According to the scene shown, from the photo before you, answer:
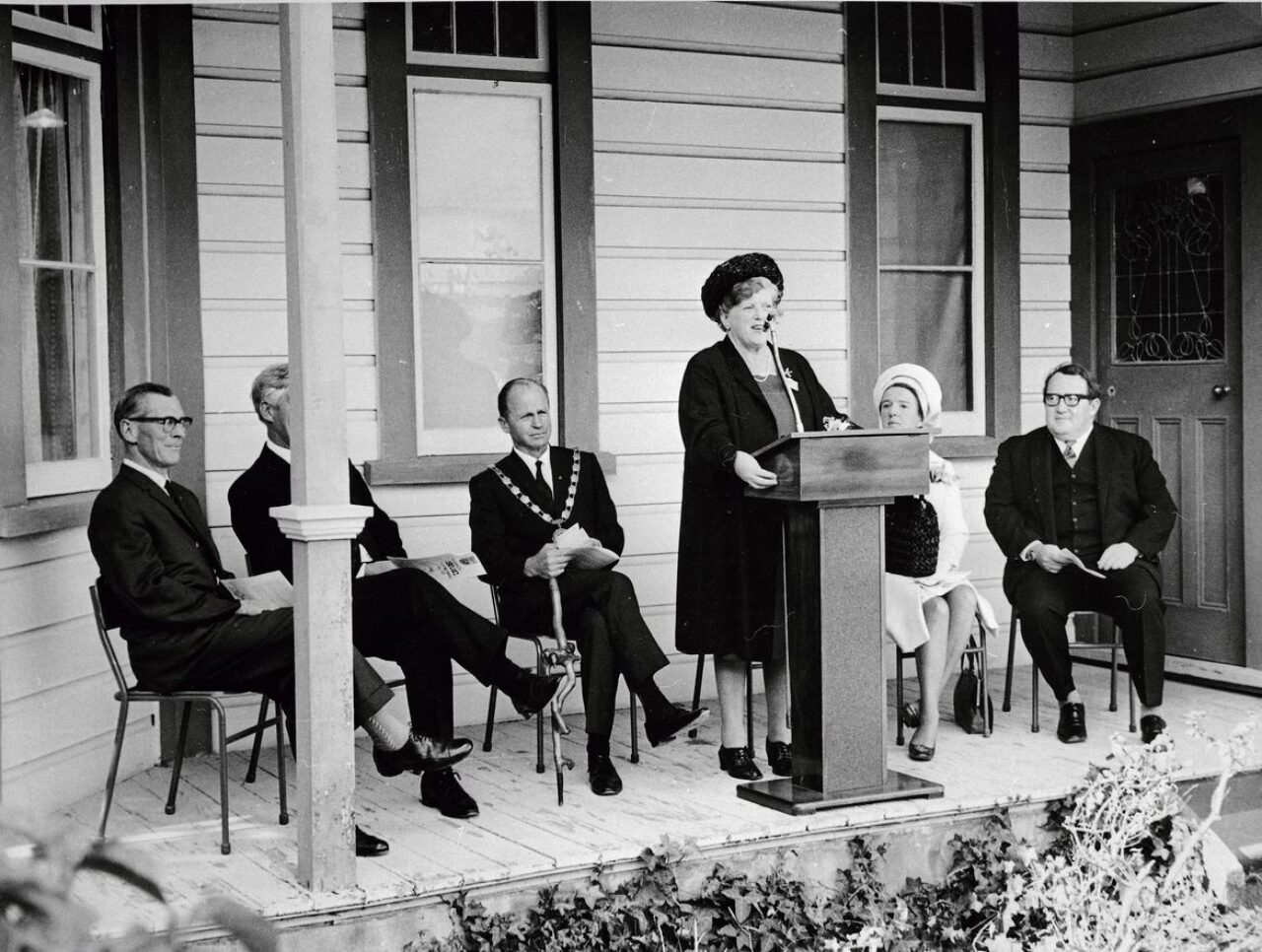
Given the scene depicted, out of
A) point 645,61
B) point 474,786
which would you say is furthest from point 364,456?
point 645,61

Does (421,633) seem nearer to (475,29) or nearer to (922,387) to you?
(922,387)

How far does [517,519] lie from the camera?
4.53 metres

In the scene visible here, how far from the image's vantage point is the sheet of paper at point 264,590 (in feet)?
12.7

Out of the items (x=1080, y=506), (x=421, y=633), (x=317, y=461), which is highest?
(x=317, y=461)

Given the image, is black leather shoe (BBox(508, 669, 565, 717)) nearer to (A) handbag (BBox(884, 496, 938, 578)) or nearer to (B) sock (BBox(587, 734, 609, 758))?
(B) sock (BBox(587, 734, 609, 758))

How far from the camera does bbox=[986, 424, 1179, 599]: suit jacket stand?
5.07 m

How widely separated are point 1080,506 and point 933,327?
1.32 m

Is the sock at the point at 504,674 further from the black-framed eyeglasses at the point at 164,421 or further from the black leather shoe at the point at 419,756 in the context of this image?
the black-framed eyeglasses at the point at 164,421

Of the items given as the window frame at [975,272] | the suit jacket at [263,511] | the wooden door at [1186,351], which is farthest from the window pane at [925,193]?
the suit jacket at [263,511]

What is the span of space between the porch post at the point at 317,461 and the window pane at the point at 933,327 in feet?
10.6

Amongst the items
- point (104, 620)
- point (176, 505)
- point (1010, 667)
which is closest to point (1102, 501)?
point (1010, 667)

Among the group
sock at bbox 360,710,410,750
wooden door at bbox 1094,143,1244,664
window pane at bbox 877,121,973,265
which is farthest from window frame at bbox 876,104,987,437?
sock at bbox 360,710,410,750

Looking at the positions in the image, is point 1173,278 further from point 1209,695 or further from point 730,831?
point 730,831

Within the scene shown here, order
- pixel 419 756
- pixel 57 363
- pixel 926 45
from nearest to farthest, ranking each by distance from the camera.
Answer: pixel 419 756, pixel 57 363, pixel 926 45
